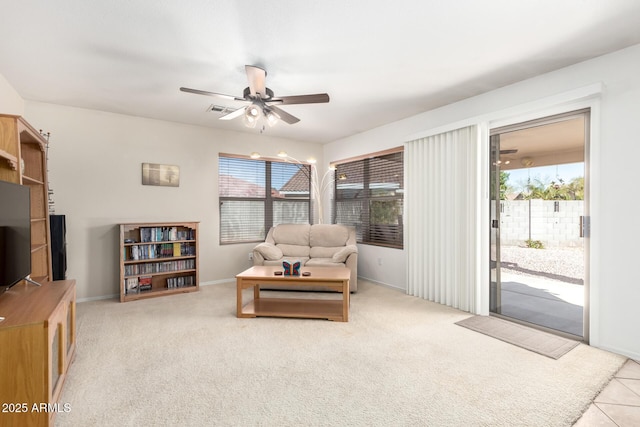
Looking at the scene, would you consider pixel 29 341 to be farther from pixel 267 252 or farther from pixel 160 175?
pixel 160 175

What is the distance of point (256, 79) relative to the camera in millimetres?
2604

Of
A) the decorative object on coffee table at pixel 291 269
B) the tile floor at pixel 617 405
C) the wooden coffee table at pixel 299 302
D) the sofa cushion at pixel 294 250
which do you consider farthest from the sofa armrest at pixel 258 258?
the tile floor at pixel 617 405

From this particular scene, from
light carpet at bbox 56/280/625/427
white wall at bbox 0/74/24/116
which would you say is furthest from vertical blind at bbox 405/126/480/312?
white wall at bbox 0/74/24/116

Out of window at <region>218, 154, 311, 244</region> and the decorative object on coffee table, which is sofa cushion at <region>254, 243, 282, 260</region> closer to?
window at <region>218, 154, 311, 244</region>

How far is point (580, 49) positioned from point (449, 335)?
104 inches

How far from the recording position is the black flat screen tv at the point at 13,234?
6.10 ft

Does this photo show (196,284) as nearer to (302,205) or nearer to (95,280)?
(95,280)

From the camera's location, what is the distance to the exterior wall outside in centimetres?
297

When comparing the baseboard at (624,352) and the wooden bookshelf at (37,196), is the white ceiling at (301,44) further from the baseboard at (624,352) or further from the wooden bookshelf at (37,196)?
the baseboard at (624,352)

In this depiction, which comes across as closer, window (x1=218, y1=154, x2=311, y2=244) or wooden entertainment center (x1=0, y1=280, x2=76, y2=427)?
wooden entertainment center (x1=0, y1=280, x2=76, y2=427)

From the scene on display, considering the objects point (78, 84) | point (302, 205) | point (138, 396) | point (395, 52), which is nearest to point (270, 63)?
point (395, 52)

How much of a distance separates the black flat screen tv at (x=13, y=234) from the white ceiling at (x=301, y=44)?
3.98 feet

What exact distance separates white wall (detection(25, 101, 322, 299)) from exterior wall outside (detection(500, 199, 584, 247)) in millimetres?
4020

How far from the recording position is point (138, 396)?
76.9 inches
